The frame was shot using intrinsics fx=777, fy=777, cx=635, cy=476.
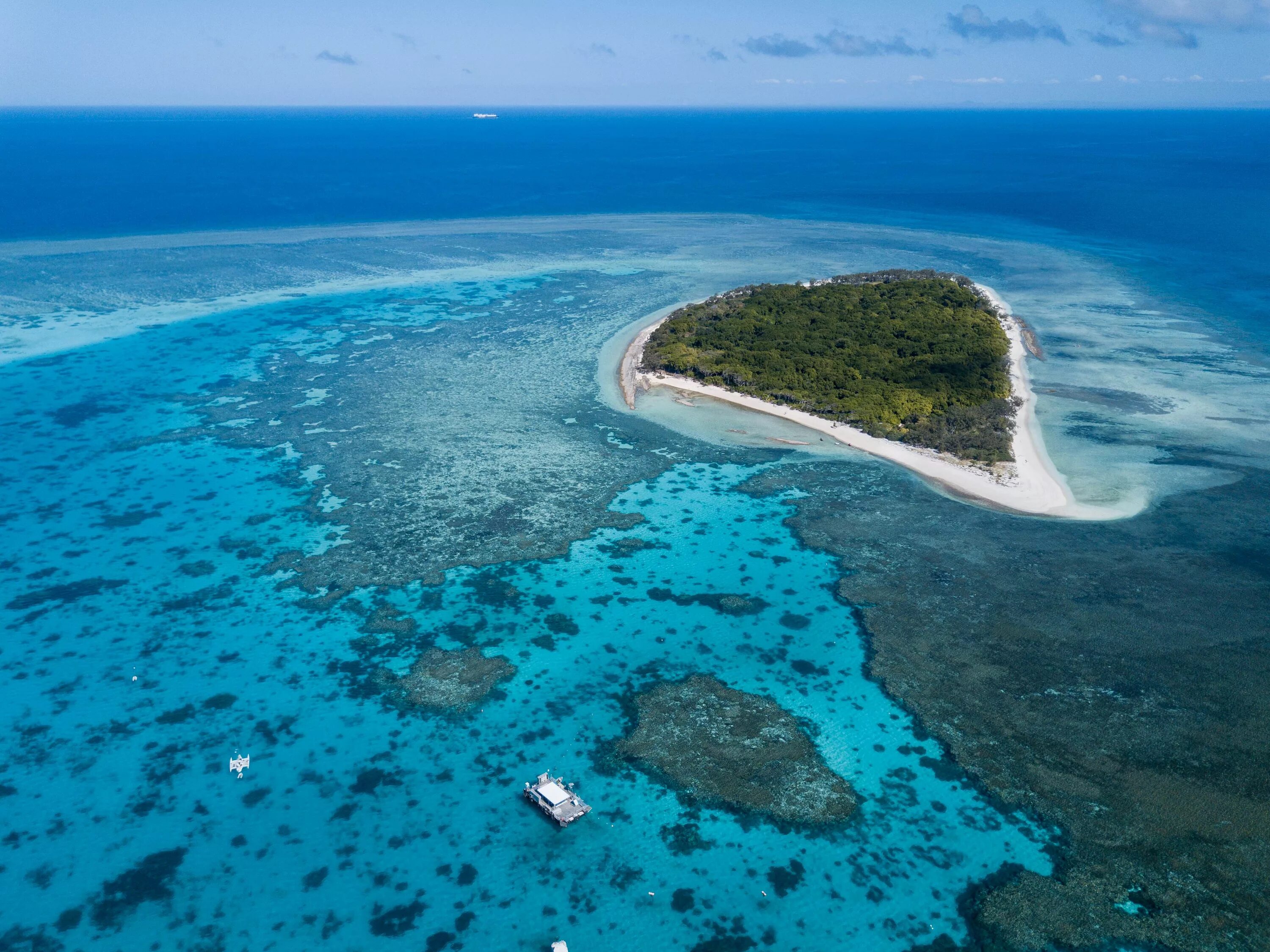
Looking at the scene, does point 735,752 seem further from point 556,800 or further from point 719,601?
point 719,601

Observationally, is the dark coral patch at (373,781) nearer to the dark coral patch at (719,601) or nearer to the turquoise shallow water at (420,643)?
the turquoise shallow water at (420,643)

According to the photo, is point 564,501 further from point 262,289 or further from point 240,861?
point 262,289

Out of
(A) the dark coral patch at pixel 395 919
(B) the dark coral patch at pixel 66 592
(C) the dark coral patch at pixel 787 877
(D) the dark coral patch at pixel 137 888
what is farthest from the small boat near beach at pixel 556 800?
(B) the dark coral patch at pixel 66 592

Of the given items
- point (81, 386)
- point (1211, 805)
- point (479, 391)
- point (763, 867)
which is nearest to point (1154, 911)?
point (1211, 805)

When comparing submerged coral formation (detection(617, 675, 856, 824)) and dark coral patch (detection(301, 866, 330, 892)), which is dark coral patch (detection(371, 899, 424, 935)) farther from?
submerged coral formation (detection(617, 675, 856, 824))

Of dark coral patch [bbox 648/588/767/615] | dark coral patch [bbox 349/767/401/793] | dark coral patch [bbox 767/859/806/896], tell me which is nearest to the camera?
dark coral patch [bbox 767/859/806/896]

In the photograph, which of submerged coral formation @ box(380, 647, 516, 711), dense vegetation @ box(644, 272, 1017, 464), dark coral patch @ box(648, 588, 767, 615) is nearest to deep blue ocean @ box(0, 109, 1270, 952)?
dark coral patch @ box(648, 588, 767, 615)
